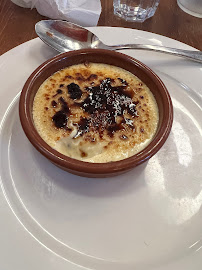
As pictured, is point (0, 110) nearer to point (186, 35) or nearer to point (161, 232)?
point (161, 232)

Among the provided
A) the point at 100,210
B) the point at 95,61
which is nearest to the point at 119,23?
the point at 95,61

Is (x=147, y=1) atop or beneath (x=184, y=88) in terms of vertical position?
atop

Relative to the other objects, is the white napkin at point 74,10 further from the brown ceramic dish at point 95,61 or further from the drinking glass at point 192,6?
the drinking glass at point 192,6

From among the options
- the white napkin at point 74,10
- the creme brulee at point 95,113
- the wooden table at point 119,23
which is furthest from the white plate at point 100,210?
the white napkin at point 74,10

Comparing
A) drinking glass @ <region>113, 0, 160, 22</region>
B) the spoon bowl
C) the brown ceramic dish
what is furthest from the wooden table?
the brown ceramic dish

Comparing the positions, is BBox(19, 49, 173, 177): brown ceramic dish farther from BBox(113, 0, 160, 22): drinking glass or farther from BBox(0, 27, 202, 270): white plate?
BBox(113, 0, 160, 22): drinking glass

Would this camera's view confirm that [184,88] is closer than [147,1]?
Yes

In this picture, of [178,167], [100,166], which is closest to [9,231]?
[100,166]
